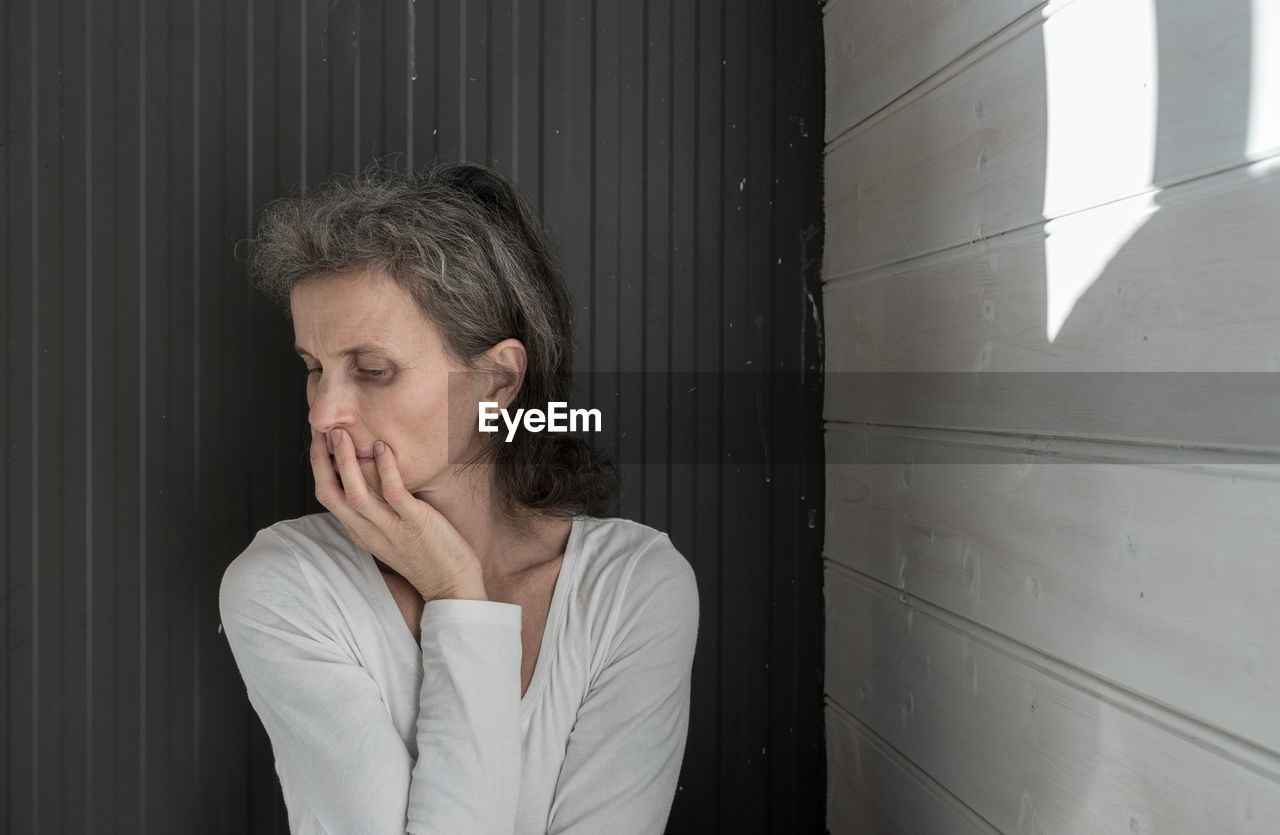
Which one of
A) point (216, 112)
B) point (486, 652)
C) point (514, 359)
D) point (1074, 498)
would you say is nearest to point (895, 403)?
point (1074, 498)

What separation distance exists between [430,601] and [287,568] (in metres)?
0.16

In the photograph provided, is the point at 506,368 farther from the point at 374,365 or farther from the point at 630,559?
the point at 630,559

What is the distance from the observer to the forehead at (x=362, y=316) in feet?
3.13

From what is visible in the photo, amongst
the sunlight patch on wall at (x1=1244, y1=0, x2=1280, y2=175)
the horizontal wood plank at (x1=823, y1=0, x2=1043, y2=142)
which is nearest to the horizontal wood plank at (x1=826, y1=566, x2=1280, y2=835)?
the sunlight patch on wall at (x1=1244, y1=0, x2=1280, y2=175)

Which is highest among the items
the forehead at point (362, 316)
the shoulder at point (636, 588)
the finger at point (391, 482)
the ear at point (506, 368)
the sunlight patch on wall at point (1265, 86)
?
the sunlight patch on wall at point (1265, 86)

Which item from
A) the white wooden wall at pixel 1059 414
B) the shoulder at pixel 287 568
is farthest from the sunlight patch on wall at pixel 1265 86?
the shoulder at pixel 287 568

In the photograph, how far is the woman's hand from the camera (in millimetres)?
969

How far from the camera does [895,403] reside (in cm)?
112

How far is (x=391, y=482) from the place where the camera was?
3.18 feet

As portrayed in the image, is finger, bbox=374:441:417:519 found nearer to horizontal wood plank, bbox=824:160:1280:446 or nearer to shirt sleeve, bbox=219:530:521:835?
shirt sleeve, bbox=219:530:521:835

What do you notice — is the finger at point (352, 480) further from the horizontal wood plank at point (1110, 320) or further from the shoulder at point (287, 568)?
the horizontal wood plank at point (1110, 320)

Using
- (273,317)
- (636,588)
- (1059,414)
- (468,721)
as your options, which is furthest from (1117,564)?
(273,317)

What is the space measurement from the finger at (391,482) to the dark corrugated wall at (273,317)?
1.16 feet

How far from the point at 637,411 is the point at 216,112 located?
714mm
